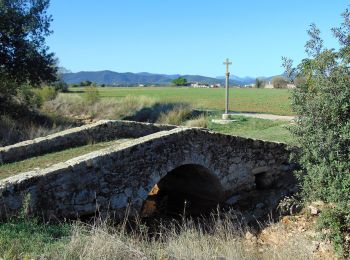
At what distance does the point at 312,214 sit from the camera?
Result: 33.0 feet

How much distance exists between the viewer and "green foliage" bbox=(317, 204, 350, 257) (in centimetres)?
788

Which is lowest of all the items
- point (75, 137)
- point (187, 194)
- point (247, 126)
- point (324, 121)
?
point (187, 194)

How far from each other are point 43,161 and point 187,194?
179 inches

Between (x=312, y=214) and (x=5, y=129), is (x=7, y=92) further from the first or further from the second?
(x=312, y=214)

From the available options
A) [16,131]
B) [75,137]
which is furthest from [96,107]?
→ [75,137]

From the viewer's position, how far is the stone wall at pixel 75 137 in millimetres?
9695

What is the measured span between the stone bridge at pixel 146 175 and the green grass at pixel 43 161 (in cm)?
106

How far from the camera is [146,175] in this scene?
9195mm

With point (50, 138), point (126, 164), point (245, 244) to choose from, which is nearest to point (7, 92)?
point (50, 138)

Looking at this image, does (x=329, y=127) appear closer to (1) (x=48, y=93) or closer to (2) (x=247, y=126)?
(2) (x=247, y=126)

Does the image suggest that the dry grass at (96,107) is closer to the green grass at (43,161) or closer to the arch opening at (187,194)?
the arch opening at (187,194)

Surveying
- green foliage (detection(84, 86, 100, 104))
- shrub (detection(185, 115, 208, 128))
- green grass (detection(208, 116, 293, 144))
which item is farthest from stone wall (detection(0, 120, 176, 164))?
green foliage (detection(84, 86, 100, 104))

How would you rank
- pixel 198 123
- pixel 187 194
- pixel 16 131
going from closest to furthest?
pixel 187 194 → pixel 16 131 → pixel 198 123

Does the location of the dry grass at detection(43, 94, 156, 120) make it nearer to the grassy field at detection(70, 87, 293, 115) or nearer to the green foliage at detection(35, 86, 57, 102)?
the green foliage at detection(35, 86, 57, 102)
